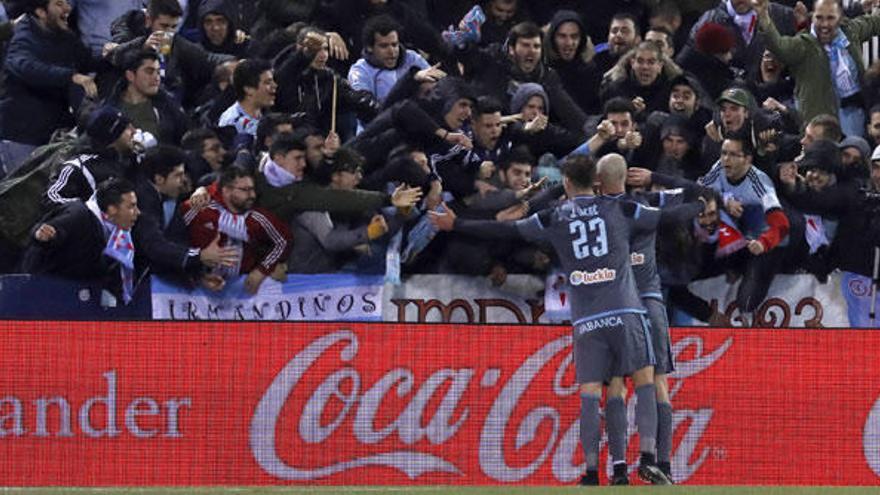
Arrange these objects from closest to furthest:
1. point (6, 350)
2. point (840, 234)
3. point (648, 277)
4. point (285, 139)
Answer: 1. point (648, 277)
2. point (6, 350)
3. point (285, 139)
4. point (840, 234)

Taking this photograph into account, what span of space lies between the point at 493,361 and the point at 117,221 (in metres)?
2.97

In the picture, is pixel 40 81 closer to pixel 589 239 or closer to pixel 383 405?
pixel 383 405

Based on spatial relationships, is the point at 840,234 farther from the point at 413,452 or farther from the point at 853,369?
the point at 413,452

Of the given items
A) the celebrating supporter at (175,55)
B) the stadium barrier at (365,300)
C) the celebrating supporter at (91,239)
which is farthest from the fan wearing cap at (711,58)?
the celebrating supporter at (91,239)

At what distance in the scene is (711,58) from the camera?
17.5 metres

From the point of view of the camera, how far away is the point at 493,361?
14.5 metres

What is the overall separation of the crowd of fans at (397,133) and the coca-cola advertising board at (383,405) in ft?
3.00

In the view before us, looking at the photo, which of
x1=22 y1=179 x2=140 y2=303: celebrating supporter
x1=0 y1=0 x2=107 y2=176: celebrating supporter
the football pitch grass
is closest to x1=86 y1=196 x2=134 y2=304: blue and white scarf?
x1=22 y1=179 x2=140 y2=303: celebrating supporter

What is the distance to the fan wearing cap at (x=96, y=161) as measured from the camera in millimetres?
14805

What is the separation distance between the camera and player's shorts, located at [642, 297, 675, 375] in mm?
12875

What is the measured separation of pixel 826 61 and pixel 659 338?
5.77 metres

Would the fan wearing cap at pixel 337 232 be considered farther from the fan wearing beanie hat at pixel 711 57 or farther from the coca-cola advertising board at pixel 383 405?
the fan wearing beanie hat at pixel 711 57

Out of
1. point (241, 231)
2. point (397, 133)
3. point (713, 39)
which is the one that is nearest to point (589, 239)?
point (241, 231)

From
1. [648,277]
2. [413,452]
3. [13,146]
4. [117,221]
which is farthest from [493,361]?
[13,146]
